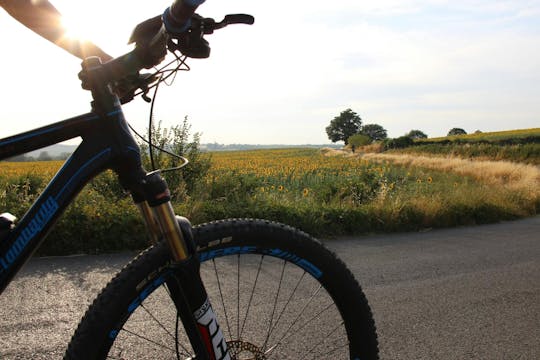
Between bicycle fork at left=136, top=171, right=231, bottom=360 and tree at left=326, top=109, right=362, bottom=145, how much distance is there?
91566 mm

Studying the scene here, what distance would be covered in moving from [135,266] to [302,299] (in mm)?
2359

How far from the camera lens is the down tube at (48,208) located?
132cm

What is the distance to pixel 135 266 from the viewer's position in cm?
139

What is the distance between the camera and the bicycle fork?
4.54 feet

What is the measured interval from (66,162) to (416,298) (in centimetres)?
310

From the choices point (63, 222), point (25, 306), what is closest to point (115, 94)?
point (25, 306)

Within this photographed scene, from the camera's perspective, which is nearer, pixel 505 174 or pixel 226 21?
pixel 226 21

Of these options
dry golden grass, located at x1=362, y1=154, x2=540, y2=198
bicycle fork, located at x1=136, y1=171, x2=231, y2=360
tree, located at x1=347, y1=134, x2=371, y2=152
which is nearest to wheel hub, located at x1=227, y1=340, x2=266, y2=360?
bicycle fork, located at x1=136, y1=171, x2=231, y2=360

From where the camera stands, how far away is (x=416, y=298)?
3680mm

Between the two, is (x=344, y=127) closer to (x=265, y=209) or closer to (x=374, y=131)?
(x=374, y=131)

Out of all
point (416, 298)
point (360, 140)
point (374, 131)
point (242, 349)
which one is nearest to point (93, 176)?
point (242, 349)

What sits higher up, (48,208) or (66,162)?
(66,162)

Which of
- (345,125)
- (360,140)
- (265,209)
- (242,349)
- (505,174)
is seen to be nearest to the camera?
(242,349)

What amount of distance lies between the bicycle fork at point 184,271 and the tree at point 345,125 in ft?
300
